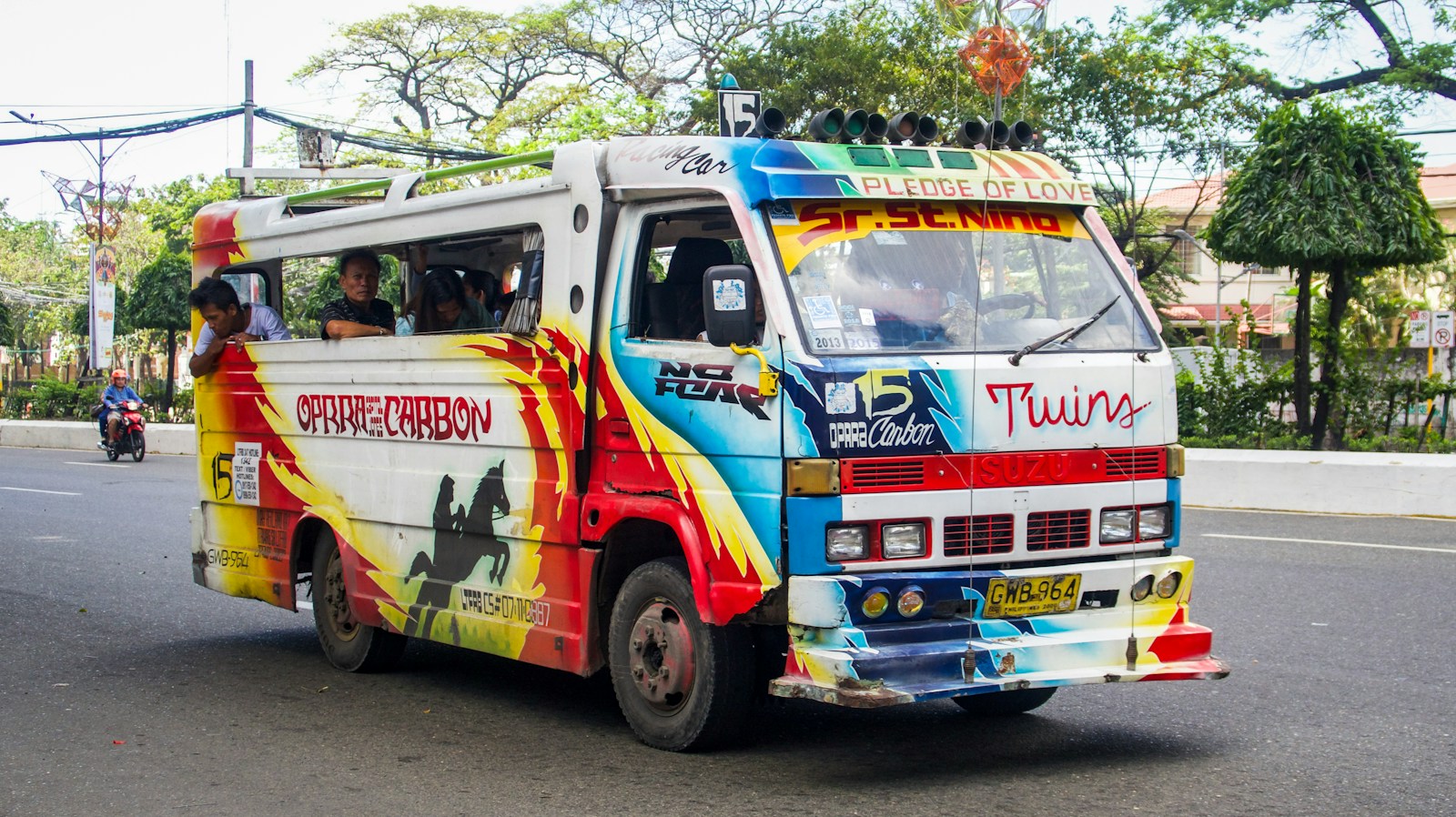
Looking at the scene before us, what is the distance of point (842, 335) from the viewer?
5.54 metres

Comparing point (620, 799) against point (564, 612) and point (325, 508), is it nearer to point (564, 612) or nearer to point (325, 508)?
point (564, 612)

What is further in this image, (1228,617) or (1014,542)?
(1228,617)

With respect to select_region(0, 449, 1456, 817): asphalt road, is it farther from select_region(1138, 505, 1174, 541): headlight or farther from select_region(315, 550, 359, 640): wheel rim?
select_region(1138, 505, 1174, 541): headlight

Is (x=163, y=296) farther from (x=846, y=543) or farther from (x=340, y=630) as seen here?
(x=846, y=543)

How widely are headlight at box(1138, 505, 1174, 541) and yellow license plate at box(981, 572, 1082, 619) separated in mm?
416

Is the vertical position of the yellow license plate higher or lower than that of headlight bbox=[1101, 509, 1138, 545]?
lower

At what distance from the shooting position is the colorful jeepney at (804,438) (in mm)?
5395

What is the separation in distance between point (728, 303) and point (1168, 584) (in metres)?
Answer: 1.99

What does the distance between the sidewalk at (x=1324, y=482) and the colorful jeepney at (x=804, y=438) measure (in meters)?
9.59

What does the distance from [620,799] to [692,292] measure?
1.98 metres

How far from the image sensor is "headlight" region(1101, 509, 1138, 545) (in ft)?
19.2

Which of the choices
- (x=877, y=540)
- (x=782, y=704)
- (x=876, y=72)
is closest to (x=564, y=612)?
(x=782, y=704)

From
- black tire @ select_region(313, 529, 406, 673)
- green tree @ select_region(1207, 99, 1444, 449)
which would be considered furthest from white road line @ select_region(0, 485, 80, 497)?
green tree @ select_region(1207, 99, 1444, 449)

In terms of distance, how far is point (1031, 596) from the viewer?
561 cm
